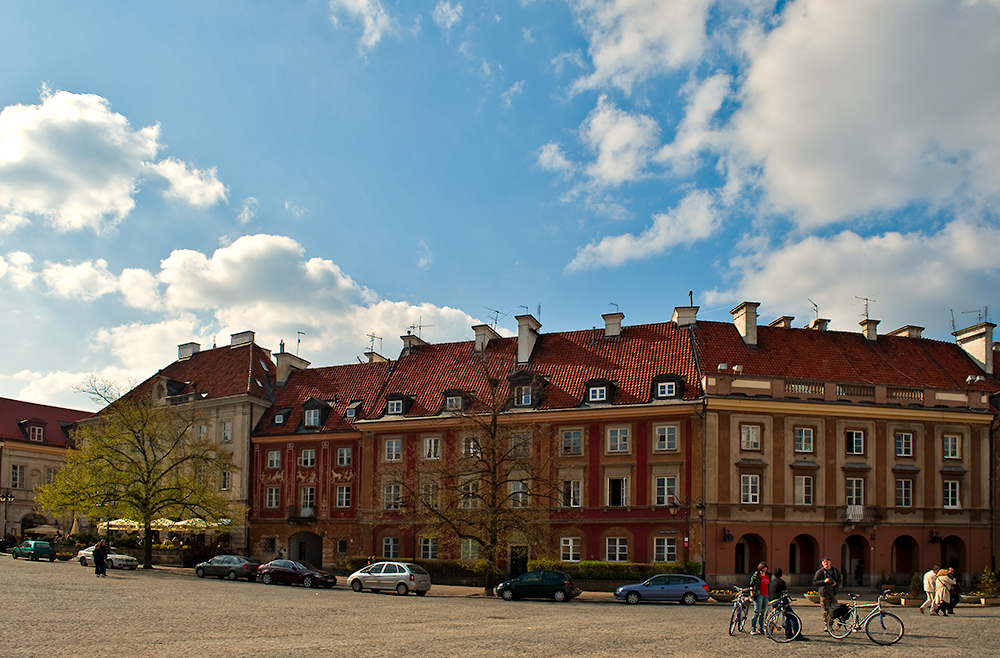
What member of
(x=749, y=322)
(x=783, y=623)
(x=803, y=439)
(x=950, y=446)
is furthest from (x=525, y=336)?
(x=783, y=623)

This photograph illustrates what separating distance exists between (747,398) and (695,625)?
21566 millimetres

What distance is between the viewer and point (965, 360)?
54312 millimetres

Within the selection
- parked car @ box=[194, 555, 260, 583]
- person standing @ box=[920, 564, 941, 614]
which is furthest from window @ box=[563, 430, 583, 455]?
person standing @ box=[920, 564, 941, 614]

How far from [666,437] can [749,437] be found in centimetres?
424

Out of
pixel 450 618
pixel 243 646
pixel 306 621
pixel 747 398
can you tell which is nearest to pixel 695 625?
pixel 450 618

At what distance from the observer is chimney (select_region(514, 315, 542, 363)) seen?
55.1 metres

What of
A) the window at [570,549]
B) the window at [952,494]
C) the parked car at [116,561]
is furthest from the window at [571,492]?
the parked car at [116,561]

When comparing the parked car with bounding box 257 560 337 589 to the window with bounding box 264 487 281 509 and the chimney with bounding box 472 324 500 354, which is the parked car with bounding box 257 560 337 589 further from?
the chimney with bounding box 472 324 500 354

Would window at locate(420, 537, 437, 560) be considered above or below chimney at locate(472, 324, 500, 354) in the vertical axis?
below

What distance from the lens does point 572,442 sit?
49.5 meters

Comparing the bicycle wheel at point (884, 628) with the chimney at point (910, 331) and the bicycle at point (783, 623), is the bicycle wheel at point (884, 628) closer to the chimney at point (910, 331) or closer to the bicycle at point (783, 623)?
the bicycle at point (783, 623)

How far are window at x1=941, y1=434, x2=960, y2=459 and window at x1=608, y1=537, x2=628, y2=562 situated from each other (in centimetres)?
1800

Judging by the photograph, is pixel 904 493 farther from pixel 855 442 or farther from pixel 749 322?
pixel 749 322

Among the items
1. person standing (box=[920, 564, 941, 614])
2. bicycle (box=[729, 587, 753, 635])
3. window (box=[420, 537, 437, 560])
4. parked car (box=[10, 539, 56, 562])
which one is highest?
bicycle (box=[729, 587, 753, 635])
